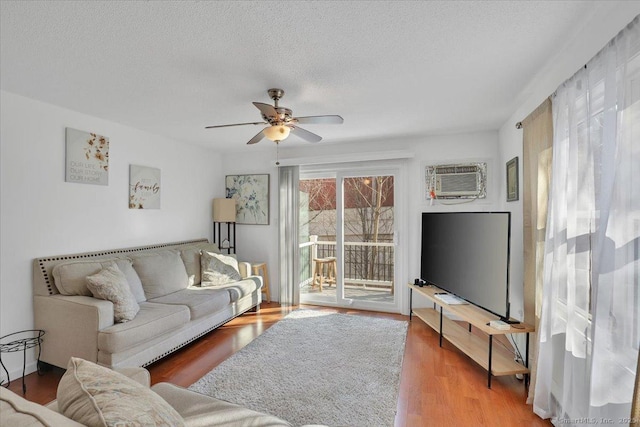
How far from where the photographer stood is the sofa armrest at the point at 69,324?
2508 mm

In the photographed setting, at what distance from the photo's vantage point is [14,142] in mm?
2688

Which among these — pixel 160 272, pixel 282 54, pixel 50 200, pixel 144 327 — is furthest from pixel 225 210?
pixel 282 54

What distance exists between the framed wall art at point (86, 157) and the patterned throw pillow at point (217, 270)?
1466 mm

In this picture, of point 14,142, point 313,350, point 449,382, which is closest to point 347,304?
point 313,350

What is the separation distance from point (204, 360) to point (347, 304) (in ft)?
7.44

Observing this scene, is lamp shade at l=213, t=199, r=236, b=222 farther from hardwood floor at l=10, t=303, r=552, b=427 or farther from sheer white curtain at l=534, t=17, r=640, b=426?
sheer white curtain at l=534, t=17, r=640, b=426

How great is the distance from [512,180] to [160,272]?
3.92 metres

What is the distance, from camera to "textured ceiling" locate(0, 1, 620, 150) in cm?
162

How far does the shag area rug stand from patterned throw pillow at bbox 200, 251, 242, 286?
0.92 meters

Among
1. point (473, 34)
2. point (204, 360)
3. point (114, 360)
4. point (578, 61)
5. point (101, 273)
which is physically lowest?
point (204, 360)

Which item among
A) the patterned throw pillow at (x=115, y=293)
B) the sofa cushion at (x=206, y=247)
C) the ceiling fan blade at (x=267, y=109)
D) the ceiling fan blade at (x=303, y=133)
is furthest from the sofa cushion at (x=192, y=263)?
the ceiling fan blade at (x=267, y=109)

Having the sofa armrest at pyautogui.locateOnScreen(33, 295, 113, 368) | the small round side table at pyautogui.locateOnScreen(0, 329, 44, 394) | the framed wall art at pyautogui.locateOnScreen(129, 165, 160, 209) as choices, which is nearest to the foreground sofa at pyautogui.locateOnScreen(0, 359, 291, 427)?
the sofa armrest at pyautogui.locateOnScreen(33, 295, 113, 368)

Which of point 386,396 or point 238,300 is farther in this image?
point 238,300

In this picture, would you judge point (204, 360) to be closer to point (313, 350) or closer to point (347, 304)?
point (313, 350)
